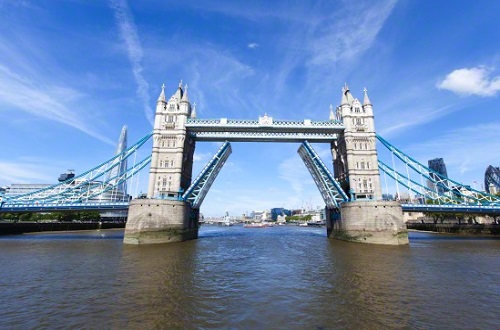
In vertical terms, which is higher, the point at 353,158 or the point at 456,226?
the point at 353,158

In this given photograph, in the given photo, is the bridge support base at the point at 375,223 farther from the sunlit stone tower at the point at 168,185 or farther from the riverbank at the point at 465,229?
A: the riverbank at the point at 465,229

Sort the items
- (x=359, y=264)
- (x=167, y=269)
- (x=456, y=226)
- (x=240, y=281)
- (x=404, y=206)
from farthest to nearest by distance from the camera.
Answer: (x=456, y=226) < (x=404, y=206) < (x=359, y=264) < (x=167, y=269) < (x=240, y=281)

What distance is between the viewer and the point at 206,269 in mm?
19172

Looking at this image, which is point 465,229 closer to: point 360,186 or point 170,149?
point 360,186

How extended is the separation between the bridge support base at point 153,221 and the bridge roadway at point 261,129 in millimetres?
13540

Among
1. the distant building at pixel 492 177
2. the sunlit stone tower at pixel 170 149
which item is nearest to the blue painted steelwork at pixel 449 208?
the sunlit stone tower at pixel 170 149

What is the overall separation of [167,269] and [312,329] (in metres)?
12.8

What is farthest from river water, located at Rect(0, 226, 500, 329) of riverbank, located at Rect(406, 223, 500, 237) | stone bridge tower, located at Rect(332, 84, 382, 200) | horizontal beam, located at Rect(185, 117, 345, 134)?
riverbank, located at Rect(406, 223, 500, 237)

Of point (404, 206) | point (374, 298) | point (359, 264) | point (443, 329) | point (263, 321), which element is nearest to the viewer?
point (443, 329)

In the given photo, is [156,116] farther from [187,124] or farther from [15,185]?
[15,185]

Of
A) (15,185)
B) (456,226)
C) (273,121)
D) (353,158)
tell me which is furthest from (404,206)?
(15,185)

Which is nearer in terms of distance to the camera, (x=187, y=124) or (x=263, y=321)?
(x=263, y=321)

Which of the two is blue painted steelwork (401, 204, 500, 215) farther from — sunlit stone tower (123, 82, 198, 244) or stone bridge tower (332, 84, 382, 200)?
sunlit stone tower (123, 82, 198, 244)

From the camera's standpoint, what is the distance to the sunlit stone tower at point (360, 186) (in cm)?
3622
